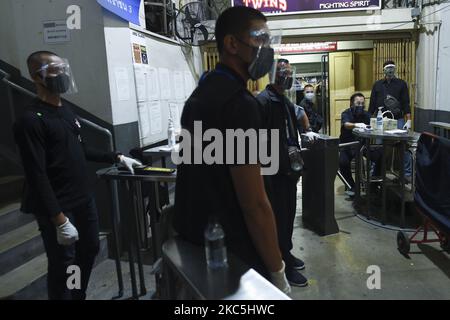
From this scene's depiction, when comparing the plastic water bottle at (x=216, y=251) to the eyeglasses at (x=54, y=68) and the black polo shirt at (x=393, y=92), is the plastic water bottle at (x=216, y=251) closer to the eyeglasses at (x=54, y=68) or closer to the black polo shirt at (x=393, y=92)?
the eyeglasses at (x=54, y=68)

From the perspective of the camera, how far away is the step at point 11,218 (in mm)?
2947

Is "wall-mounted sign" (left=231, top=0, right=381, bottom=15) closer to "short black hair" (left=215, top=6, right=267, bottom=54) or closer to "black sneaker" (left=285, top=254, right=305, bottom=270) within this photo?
"black sneaker" (left=285, top=254, right=305, bottom=270)

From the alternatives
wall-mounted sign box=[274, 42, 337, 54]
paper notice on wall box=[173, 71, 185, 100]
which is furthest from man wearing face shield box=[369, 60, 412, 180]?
paper notice on wall box=[173, 71, 185, 100]

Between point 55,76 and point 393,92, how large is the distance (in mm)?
4528

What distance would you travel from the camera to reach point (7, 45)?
3328 mm

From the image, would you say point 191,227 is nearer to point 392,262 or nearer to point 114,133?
point 114,133

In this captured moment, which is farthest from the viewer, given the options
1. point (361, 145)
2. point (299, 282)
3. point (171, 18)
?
point (171, 18)

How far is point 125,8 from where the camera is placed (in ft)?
10.9

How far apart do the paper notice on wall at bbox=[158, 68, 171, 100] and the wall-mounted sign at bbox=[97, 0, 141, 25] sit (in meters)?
0.79

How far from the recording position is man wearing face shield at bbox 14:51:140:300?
6.19 feet

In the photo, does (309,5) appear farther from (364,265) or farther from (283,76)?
(364,265)

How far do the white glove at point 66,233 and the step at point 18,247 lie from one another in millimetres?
997

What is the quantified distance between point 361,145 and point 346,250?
1423 millimetres

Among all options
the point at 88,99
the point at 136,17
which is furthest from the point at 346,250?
the point at 136,17
